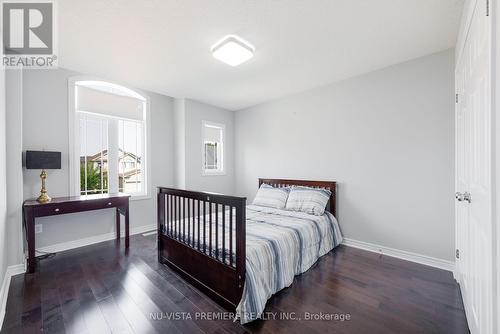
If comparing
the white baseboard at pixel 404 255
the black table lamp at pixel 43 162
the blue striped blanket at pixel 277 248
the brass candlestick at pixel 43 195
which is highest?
the black table lamp at pixel 43 162

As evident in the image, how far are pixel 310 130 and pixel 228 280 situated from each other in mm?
2715

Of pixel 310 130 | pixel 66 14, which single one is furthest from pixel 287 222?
pixel 66 14

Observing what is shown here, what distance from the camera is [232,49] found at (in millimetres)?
2328

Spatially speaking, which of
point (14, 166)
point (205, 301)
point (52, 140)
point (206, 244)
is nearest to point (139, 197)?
point (52, 140)

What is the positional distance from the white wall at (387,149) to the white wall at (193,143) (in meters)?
1.57

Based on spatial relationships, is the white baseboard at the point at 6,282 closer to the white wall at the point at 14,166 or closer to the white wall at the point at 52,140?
the white wall at the point at 14,166

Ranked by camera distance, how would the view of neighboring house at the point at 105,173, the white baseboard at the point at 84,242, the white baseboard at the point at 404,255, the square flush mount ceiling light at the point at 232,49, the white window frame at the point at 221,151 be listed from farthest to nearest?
the white window frame at the point at 221,151, the view of neighboring house at the point at 105,173, the white baseboard at the point at 84,242, the white baseboard at the point at 404,255, the square flush mount ceiling light at the point at 232,49

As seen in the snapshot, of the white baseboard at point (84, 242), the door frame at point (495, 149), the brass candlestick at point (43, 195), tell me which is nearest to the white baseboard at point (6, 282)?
the white baseboard at point (84, 242)

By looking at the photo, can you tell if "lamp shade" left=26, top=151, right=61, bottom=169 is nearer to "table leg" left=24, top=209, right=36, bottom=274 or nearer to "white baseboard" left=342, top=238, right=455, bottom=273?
"table leg" left=24, top=209, right=36, bottom=274

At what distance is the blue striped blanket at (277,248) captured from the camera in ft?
5.70

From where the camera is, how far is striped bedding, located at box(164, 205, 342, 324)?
68.7 inches

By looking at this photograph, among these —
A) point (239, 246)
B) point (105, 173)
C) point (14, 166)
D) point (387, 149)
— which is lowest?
point (239, 246)

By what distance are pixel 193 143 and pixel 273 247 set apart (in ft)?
9.40

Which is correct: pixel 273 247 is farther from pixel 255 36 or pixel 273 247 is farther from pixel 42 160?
pixel 42 160
